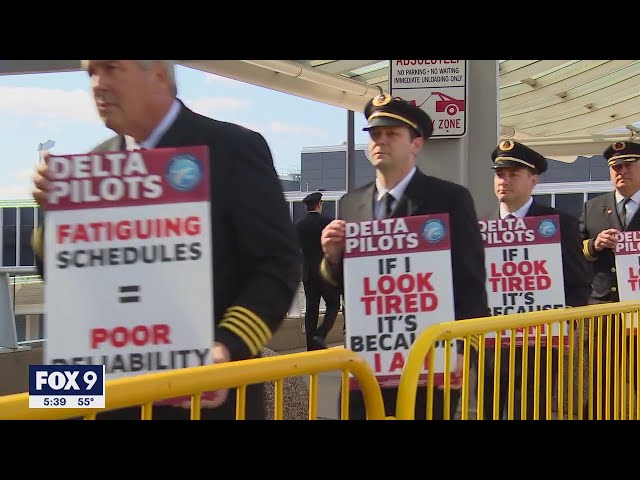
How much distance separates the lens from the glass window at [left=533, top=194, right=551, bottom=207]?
5637 mm

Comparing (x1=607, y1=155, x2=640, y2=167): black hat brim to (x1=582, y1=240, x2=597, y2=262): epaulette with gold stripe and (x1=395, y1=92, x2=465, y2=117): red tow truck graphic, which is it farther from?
(x1=395, y1=92, x2=465, y2=117): red tow truck graphic

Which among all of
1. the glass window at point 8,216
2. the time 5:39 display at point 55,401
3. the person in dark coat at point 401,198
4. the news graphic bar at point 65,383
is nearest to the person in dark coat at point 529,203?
the person in dark coat at point 401,198

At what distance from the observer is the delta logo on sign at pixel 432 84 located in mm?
4957

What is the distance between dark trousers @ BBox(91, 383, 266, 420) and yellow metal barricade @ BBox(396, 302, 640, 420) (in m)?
0.52

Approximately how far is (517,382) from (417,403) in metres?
1.10

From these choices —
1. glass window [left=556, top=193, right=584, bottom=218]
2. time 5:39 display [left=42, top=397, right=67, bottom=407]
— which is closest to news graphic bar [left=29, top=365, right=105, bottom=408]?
time 5:39 display [left=42, top=397, right=67, bottom=407]

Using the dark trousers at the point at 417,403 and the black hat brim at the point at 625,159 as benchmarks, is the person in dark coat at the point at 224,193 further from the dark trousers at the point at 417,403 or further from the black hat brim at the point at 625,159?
the black hat brim at the point at 625,159

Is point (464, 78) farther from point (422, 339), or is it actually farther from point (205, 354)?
point (205, 354)

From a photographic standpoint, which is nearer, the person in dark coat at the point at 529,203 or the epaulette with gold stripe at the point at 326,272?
the epaulette with gold stripe at the point at 326,272

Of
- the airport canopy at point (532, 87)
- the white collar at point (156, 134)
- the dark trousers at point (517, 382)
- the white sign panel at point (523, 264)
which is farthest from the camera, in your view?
the white sign panel at point (523, 264)

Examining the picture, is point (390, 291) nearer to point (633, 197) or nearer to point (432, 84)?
point (432, 84)
